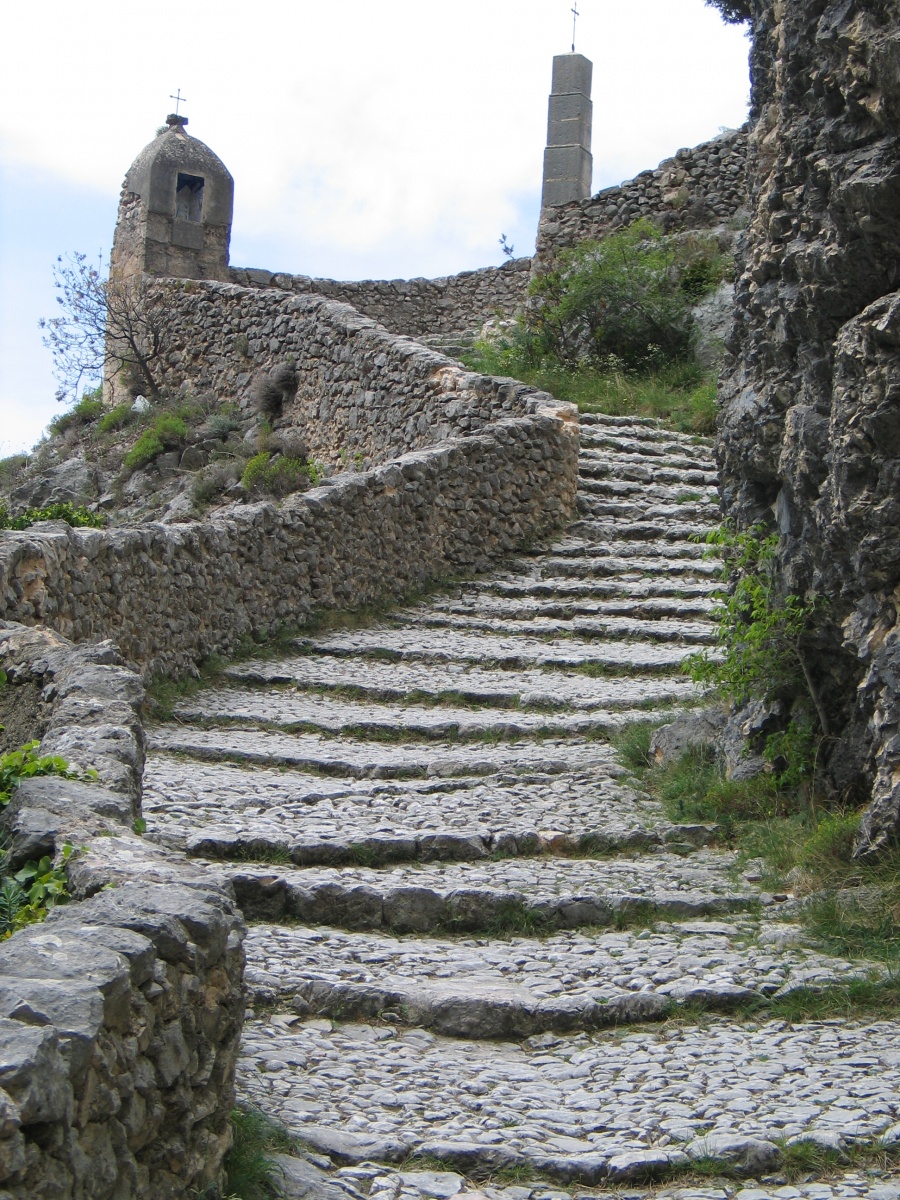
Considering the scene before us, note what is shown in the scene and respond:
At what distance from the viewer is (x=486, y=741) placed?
8250 mm

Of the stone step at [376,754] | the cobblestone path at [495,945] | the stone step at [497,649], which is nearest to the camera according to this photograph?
the cobblestone path at [495,945]

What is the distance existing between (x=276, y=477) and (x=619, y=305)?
5162 mm

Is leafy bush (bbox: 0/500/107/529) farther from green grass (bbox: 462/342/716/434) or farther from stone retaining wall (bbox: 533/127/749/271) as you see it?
stone retaining wall (bbox: 533/127/749/271)

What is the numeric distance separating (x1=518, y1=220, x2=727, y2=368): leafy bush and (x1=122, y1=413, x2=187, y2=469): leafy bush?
458cm

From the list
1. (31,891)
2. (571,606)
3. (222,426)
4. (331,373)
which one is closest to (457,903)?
(31,891)

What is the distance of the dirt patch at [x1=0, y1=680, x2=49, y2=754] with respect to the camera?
5352mm

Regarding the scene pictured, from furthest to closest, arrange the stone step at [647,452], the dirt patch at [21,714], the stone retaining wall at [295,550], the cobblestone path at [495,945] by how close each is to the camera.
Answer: the stone step at [647,452] → the stone retaining wall at [295,550] → the dirt patch at [21,714] → the cobblestone path at [495,945]

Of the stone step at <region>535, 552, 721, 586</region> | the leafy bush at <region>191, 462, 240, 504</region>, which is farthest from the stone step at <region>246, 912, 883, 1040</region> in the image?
the leafy bush at <region>191, 462, 240, 504</region>

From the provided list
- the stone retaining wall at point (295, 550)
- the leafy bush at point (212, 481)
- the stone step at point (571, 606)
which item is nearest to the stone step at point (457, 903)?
the stone retaining wall at point (295, 550)

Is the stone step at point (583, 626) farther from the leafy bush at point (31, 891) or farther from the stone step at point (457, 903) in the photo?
the leafy bush at point (31, 891)

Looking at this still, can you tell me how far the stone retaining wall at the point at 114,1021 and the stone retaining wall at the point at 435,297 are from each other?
64.1ft

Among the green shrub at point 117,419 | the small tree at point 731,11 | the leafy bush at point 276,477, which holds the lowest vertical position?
the leafy bush at point 276,477

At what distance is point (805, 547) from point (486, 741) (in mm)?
2540

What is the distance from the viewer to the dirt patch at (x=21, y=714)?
5352 millimetres
